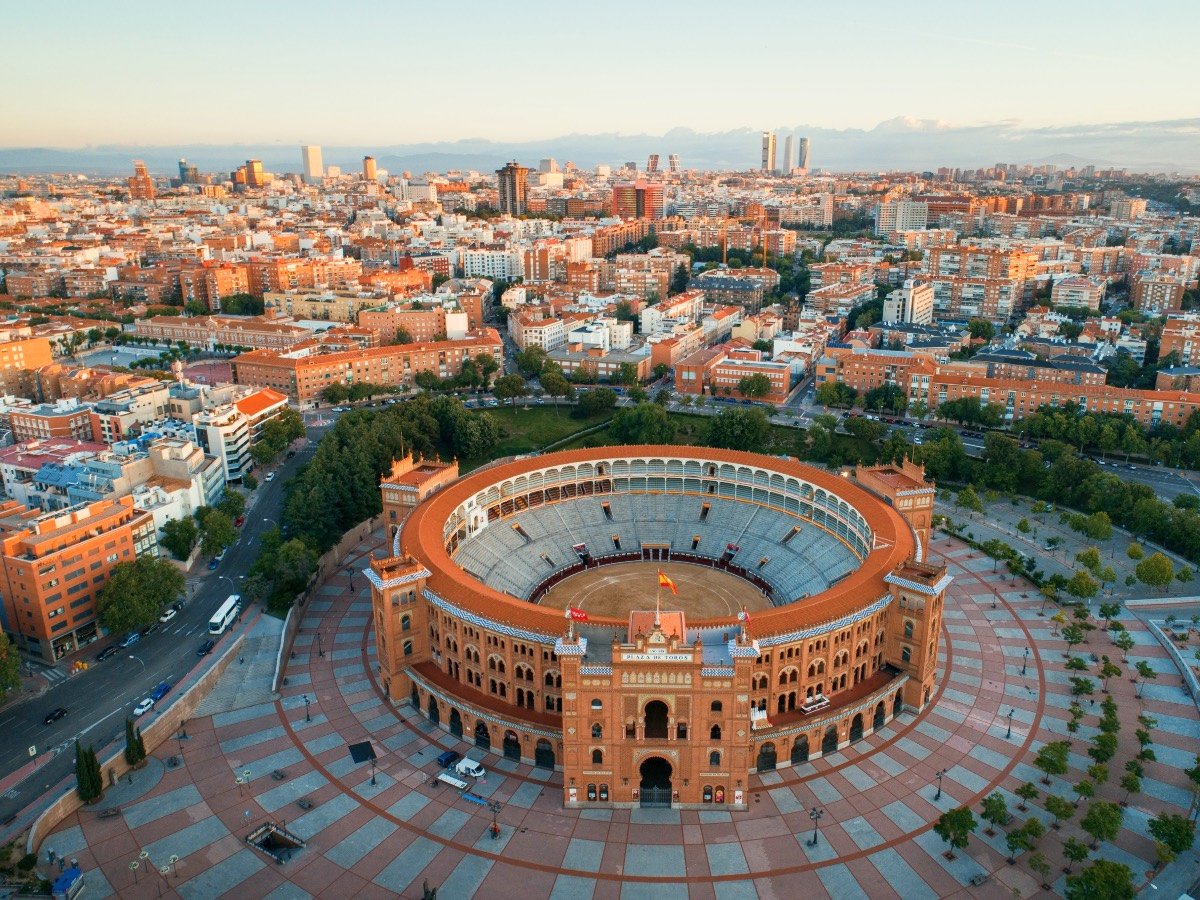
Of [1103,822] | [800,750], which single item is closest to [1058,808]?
[1103,822]

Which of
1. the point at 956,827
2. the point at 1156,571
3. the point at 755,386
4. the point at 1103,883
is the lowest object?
the point at 956,827

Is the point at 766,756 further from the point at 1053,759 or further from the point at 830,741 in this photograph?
the point at 1053,759

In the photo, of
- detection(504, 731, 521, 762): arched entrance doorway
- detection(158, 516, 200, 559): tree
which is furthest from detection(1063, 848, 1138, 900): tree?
detection(158, 516, 200, 559): tree

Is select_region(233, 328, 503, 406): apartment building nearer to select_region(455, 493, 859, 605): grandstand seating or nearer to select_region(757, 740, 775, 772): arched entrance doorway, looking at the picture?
select_region(455, 493, 859, 605): grandstand seating

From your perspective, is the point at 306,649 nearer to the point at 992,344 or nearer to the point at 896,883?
the point at 896,883

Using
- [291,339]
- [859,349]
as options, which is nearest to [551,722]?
[859,349]

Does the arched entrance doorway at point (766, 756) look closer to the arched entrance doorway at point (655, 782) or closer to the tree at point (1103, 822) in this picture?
the arched entrance doorway at point (655, 782)
